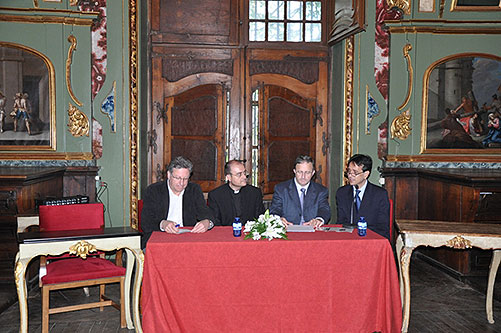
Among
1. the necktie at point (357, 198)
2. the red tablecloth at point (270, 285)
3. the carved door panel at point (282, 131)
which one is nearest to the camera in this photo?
the red tablecloth at point (270, 285)

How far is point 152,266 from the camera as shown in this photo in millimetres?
3803

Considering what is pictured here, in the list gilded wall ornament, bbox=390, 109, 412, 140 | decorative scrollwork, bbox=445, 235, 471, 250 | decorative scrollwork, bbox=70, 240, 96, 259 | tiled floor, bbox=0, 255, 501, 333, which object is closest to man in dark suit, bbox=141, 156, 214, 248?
decorative scrollwork, bbox=70, 240, 96, 259

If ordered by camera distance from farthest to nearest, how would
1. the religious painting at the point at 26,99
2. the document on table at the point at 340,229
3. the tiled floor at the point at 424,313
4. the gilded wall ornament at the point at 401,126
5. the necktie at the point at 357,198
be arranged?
the gilded wall ornament at the point at 401,126
the religious painting at the point at 26,99
the necktie at the point at 357,198
the tiled floor at the point at 424,313
the document on table at the point at 340,229

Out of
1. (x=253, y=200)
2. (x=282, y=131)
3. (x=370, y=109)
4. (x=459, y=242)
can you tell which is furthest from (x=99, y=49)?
(x=459, y=242)

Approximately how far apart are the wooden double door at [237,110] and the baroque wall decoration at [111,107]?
558 millimetres

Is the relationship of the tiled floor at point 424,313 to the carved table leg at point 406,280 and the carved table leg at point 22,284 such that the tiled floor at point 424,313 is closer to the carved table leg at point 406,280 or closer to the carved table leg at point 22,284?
the carved table leg at point 406,280

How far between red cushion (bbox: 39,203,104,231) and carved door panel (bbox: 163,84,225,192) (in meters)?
2.18

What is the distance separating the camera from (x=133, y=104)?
6711mm

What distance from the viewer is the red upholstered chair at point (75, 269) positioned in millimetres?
4262

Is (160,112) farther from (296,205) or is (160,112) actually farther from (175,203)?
(296,205)

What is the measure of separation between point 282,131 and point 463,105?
7.59 feet

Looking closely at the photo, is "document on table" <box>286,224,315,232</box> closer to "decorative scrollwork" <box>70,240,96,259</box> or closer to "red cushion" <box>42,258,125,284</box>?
"red cushion" <box>42,258,125,284</box>

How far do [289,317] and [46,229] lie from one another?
2.28 meters

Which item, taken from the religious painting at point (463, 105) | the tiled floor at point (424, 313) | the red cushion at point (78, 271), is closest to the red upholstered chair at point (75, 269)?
the red cushion at point (78, 271)
